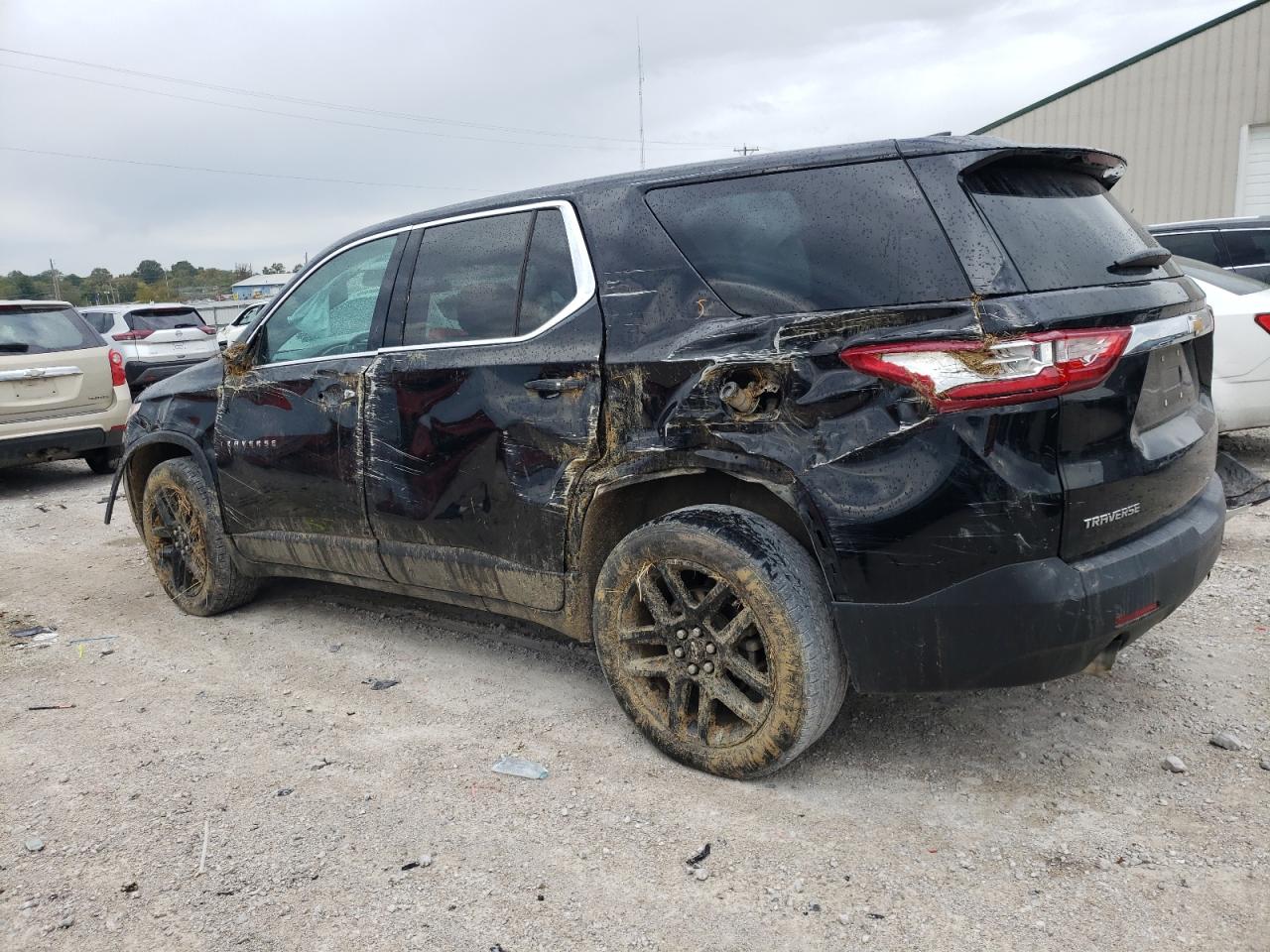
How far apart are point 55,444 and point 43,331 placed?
105 centimetres

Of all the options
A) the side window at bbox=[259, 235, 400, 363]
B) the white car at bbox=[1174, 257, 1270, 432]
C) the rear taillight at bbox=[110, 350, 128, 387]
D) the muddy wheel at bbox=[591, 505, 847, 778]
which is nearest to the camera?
the muddy wheel at bbox=[591, 505, 847, 778]

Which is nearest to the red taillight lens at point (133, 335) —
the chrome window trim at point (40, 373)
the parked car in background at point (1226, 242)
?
the chrome window trim at point (40, 373)

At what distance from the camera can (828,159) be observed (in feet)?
Result: 9.63

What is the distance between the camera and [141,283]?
6756 centimetres

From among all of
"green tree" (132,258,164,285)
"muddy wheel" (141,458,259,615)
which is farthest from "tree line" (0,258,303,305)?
"muddy wheel" (141,458,259,615)

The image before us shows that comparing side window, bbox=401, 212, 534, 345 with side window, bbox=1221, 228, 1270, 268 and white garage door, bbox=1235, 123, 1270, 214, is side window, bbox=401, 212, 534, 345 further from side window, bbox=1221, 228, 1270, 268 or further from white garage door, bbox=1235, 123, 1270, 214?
white garage door, bbox=1235, 123, 1270, 214

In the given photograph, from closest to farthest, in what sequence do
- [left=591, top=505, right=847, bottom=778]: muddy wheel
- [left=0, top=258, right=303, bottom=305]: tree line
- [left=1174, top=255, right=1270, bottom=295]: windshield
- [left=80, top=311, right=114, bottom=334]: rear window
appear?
[left=591, top=505, right=847, bottom=778]: muddy wheel
[left=1174, top=255, right=1270, bottom=295]: windshield
[left=80, top=311, right=114, bottom=334]: rear window
[left=0, top=258, right=303, bottom=305]: tree line

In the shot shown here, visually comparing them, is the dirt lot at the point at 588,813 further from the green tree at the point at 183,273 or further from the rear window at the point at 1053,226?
the green tree at the point at 183,273

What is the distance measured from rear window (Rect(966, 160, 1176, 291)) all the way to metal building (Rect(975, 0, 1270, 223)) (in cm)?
1449

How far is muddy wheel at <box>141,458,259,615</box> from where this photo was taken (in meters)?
4.89

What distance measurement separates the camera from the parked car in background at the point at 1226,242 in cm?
799

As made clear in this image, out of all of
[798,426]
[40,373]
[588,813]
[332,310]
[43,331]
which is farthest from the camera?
[43,331]

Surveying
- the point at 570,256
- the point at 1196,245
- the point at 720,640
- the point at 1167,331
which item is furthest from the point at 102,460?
the point at 1196,245

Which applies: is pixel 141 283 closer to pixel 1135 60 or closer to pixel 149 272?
pixel 149 272
